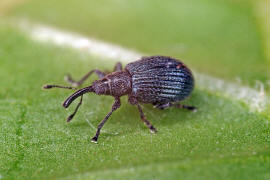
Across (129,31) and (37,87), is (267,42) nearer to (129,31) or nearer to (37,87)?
(129,31)

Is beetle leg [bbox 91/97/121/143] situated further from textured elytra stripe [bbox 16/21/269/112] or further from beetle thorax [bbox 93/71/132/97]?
textured elytra stripe [bbox 16/21/269/112]

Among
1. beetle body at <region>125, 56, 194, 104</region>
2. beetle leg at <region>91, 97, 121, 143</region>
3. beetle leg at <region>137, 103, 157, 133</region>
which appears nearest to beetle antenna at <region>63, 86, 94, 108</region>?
beetle leg at <region>91, 97, 121, 143</region>

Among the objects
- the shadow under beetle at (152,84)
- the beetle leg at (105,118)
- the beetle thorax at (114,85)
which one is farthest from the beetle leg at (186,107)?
the beetle leg at (105,118)

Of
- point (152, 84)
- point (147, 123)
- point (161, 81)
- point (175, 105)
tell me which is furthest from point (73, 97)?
point (175, 105)

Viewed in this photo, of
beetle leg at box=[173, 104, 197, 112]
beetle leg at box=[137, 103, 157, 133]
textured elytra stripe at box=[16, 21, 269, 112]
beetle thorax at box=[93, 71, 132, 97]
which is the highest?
textured elytra stripe at box=[16, 21, 269, 112]

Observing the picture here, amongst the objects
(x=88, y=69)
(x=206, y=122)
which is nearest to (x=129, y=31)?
(x=88, y=69)

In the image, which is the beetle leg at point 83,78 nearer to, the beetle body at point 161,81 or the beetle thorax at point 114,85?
the beetle thorax at point 114,85
